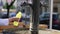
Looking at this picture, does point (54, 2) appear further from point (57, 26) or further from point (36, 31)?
point (36, 31)

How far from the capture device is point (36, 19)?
140 centimetres

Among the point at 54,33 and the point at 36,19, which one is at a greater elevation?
the point at 36,19

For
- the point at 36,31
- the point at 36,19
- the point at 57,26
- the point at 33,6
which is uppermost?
the point at 33,6

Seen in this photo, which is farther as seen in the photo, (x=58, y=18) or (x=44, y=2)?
(x=58, y=18)

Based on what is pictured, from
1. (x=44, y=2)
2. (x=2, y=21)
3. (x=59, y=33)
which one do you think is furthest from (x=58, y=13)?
(x=44, y=2)

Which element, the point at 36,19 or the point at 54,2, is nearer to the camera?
the point at 36,19

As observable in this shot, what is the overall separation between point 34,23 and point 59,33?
0.93m

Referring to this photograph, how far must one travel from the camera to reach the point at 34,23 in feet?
4.71


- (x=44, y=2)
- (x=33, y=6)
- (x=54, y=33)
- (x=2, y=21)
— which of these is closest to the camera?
(x=33, y=6)

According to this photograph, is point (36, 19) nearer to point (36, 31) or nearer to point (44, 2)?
point (36, 31)

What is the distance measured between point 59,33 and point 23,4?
0.95m

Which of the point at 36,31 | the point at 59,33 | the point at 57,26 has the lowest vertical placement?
the point at 57,26

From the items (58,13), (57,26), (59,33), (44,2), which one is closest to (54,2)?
(58,13)

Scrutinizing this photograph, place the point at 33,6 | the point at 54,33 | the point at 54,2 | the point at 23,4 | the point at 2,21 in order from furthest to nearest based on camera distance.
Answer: the point at 54,2 → the point at 2,21 → the point at 54,33 → the point at 23,4 → the point at 33,6
